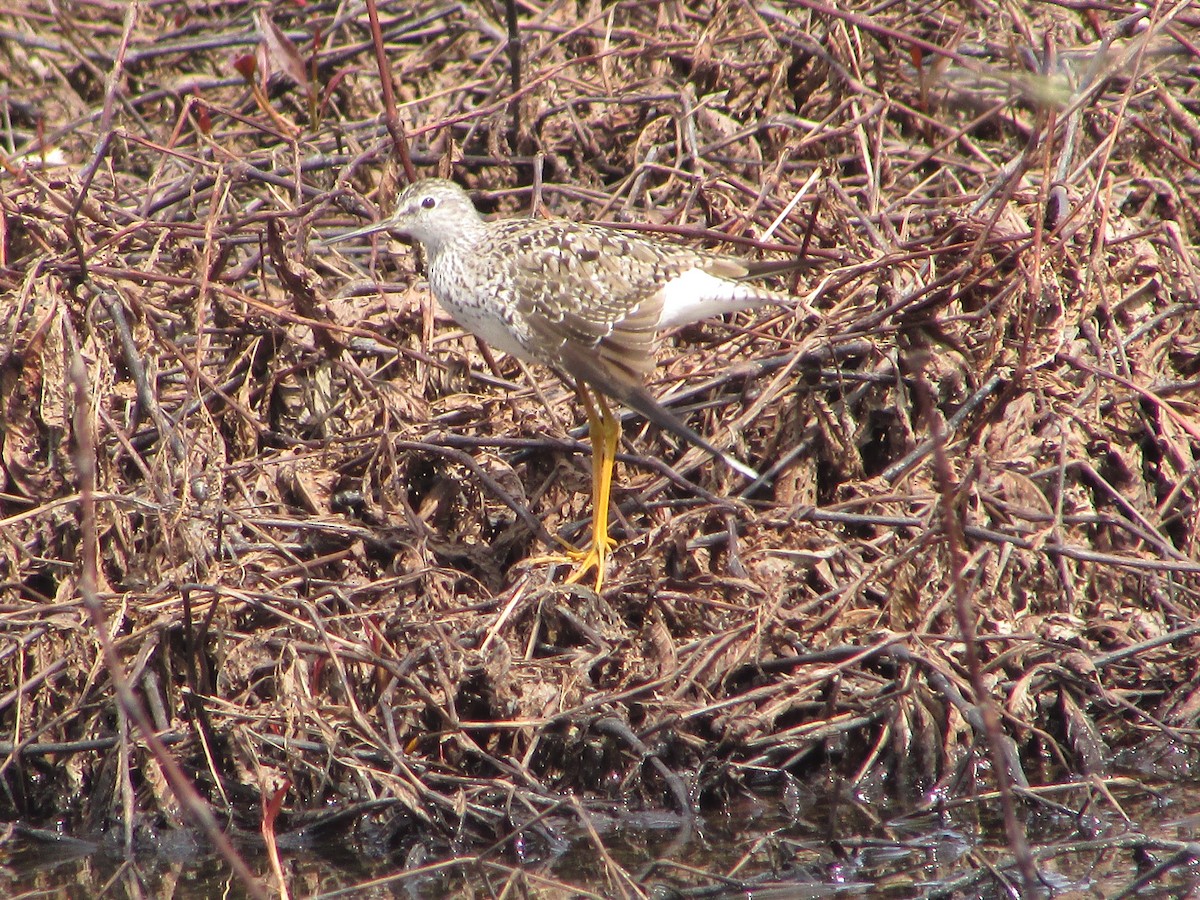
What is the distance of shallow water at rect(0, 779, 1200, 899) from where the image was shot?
388cm

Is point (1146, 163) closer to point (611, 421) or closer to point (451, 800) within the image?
point (611, 421)

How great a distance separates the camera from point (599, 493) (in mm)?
5012

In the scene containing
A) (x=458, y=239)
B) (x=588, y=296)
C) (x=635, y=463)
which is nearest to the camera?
(x=588, y=296)

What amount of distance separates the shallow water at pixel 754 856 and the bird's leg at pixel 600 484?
953mm

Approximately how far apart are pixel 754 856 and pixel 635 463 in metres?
1.64

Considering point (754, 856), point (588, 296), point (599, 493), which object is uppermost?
point (588, 296)

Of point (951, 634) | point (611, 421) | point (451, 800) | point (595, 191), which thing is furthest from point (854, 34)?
point (451, 800)

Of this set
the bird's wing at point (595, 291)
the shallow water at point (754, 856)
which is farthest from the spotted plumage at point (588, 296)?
the shallow water at point (754, 856)

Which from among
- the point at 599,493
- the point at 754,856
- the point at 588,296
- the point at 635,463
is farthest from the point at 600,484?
the point at 754,856

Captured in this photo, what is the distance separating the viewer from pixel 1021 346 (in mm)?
5176

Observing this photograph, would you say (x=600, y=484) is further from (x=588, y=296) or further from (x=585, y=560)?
(x=588, y=296)

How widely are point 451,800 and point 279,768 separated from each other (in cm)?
65

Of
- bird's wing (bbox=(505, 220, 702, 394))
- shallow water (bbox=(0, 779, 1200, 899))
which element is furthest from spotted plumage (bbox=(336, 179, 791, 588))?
shallow water (bbox=(0, 779, 1200, 899))

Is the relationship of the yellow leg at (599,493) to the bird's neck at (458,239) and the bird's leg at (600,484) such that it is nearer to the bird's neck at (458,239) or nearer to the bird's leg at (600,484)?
the bird's leg at (600,484)
